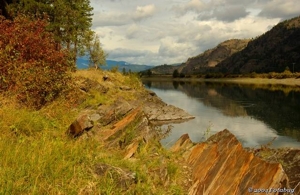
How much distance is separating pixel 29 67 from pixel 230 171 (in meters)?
15.3

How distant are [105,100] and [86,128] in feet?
59.4

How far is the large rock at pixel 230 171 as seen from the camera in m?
9.58

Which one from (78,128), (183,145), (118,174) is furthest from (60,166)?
(183,145)

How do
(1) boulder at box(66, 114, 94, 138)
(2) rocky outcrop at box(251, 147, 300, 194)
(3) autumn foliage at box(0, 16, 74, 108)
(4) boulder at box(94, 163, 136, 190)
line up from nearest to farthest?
(4) boulder at box(94, 163, 136, 190) < (2) rocky outcrop at box(251, 147, 300, 194) < (1) boulder at box(66, 114, 94, 138) < (3) autumn foliage at box(0, 16, 74, 108)

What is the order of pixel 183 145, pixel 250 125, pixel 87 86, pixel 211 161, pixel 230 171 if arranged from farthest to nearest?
1. pixel 250 125
2. pixel 87 86
3. pixel 183 145
4. pixel 211 161
5. pixel 230 171

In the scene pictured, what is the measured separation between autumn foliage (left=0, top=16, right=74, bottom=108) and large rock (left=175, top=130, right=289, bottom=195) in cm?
1069

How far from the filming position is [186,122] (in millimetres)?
39219

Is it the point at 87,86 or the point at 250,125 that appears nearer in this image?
the point at 87,86

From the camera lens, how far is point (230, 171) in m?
10.6

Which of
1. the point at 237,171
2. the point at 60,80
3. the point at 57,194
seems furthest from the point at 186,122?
the point at 57,194

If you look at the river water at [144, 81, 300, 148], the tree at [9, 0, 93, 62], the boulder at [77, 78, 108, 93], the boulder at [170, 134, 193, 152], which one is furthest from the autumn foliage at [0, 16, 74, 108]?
the tree at [9, 0, 93, 62]

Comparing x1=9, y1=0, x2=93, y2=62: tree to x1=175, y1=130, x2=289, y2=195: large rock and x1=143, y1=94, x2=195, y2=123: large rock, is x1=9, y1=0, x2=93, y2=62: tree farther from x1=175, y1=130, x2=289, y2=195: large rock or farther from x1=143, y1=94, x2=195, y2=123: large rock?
x1=175, y1=130, x2=289, y2=195: large rock

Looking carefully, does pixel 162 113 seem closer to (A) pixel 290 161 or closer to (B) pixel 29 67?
A: (B) pixel 29 67

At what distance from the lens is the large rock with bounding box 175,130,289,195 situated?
9578 millimetres
